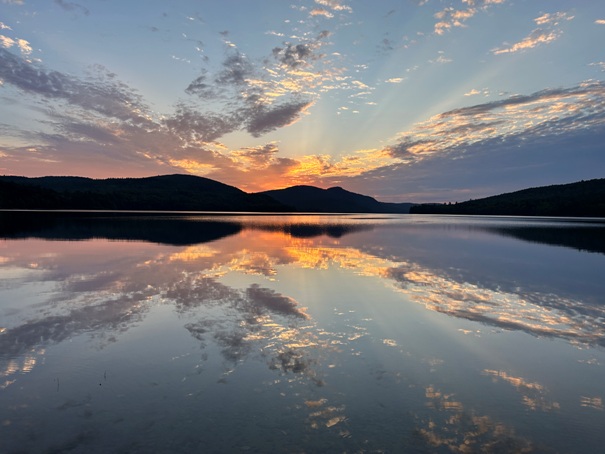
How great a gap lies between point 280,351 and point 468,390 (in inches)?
189

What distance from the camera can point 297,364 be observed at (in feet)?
30.6

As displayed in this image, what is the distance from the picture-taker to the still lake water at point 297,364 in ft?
20.6

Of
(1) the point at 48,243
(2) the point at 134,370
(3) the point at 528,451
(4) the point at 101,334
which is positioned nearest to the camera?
(3) the point at 528,451

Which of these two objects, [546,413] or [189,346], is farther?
[189,346]

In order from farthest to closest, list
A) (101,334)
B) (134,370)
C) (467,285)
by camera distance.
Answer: (467,285) < (101,334) < (134,370)

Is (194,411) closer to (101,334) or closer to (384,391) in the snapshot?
(384,391)

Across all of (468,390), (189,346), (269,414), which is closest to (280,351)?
(189,346)

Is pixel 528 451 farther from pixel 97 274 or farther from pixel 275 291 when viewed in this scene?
pixel 97 274

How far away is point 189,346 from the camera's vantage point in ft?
34.2

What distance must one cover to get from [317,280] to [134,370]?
41.3 feet

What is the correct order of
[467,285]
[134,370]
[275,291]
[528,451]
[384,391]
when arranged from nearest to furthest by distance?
[528,451]
[384,391]
[134,370]
[275,291]
[467,285]

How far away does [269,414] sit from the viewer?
22.7 feet

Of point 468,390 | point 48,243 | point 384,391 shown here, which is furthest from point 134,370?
point 48,243

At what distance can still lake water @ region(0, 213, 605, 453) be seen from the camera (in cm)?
629
